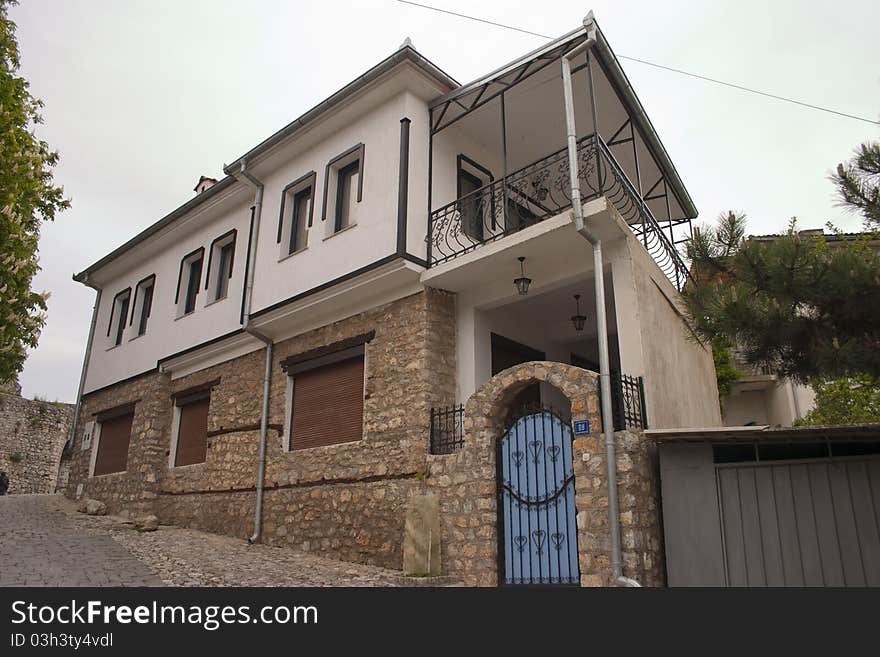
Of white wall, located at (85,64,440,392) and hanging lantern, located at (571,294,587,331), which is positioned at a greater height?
white wall, located at (85,64,440,392)

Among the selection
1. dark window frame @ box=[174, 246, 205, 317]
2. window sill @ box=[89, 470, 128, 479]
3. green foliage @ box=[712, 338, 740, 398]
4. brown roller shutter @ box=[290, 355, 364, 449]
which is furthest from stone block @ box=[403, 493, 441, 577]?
green foliage @ box=[712, 338, 740, 398]

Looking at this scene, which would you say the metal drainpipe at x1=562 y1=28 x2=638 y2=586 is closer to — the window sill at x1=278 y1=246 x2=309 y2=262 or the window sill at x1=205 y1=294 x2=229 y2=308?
the window sill at x1=278 y1=246 x2=309 y2=262

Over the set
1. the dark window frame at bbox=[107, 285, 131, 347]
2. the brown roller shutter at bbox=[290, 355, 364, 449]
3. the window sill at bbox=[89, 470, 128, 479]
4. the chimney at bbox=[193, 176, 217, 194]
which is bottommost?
the window sill at bbox=[89, 470, 128, 479]

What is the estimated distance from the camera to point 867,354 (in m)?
Result: 5.28

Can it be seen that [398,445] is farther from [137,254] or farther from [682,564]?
[137,254]

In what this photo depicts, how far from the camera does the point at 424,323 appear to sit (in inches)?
356

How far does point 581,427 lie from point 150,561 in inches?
219

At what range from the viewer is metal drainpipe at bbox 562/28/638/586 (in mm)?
6516

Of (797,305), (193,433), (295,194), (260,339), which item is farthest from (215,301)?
(797,305)

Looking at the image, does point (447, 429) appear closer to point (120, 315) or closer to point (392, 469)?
point (392, 469)

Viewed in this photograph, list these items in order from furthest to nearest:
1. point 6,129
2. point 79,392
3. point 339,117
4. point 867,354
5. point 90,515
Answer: point 79,392, point 90,515, point 339,117, point 6,129, point 867,354

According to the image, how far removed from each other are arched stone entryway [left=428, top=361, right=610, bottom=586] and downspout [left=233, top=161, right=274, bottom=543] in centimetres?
361
